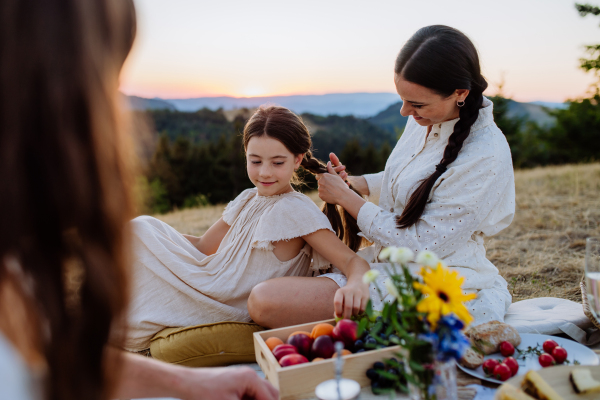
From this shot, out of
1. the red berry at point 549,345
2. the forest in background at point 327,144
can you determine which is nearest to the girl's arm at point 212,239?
the red berry at point 549,345

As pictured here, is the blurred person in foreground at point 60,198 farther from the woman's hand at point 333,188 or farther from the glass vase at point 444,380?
the woman's hand at point 333,188

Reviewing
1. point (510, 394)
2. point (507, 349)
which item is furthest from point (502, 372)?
point (510, 394)

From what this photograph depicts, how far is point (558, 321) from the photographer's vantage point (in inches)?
95.4

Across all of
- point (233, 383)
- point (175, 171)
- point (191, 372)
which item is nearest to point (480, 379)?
point (233, 383)

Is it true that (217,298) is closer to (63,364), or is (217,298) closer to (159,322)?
Answer: (159,322)

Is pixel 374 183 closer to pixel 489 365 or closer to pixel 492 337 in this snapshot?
pixel 492 337

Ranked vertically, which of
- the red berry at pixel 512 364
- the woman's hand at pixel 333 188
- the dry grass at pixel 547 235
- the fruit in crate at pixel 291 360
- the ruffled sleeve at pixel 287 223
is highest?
the woman's hand at pixel 333 188

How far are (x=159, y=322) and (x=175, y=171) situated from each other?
32153 mm

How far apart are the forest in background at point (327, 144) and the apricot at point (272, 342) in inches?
292

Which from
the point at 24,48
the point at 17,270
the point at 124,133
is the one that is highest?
the point at 24,48

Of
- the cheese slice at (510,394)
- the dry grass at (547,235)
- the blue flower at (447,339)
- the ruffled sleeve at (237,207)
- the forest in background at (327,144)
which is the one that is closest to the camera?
the blue flower at (447,339)

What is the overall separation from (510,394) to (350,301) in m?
0.98

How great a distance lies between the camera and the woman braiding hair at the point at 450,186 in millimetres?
2367

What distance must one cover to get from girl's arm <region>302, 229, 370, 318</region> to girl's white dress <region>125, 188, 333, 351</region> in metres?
0.07
